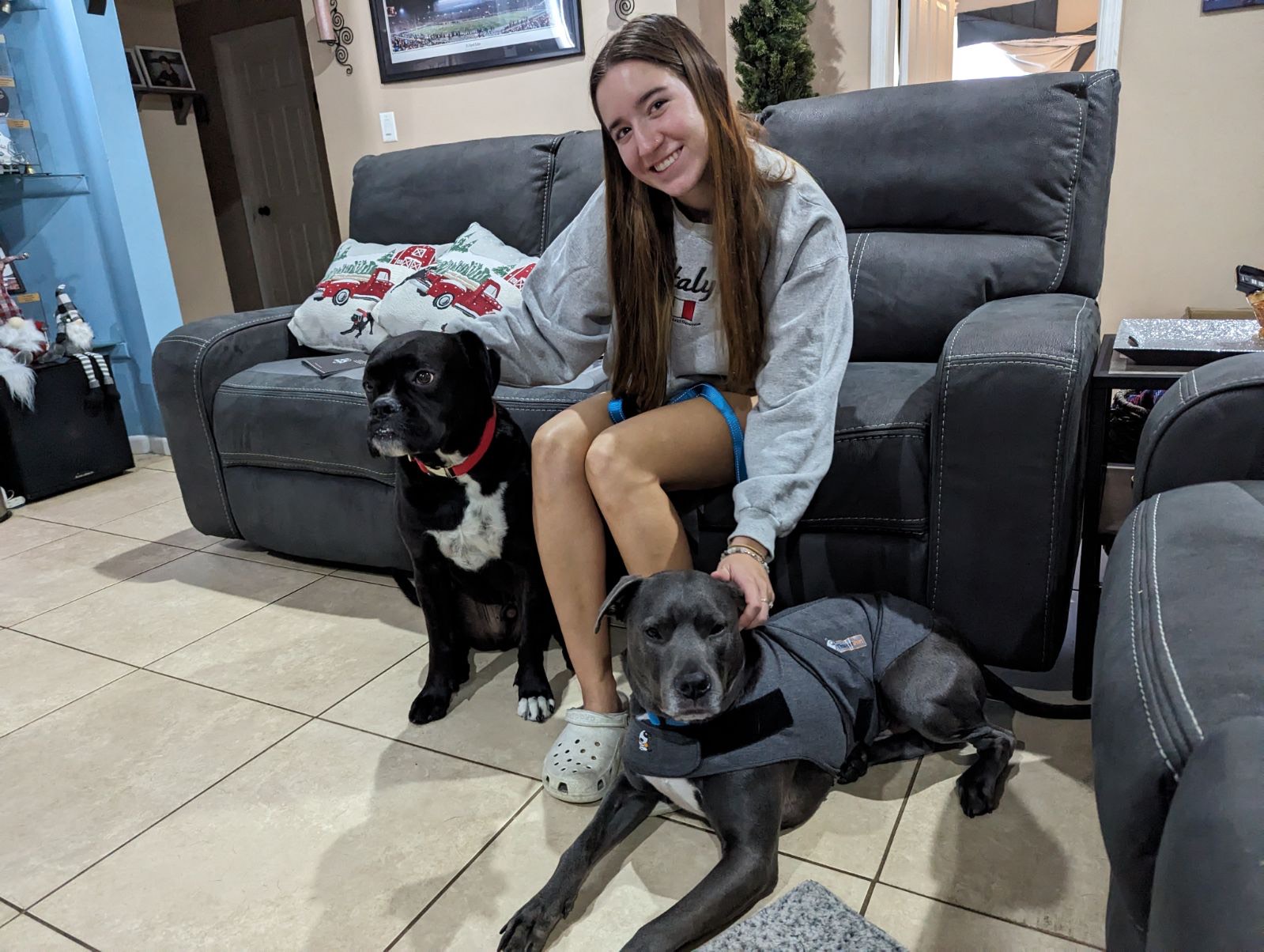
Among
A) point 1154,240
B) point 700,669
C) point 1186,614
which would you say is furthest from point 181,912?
point 1154,240

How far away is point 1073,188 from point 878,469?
0.85 m

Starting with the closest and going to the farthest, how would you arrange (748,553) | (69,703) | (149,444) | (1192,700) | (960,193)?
(1192,700), (748,553), (69,703), (960,193), (149,444)

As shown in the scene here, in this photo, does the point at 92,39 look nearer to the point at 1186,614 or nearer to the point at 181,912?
the point at 181,912

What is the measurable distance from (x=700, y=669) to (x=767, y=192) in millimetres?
792

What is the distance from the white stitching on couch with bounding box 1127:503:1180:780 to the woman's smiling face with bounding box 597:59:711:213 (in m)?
0.81

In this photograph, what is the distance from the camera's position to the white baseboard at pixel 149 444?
11.9 feet

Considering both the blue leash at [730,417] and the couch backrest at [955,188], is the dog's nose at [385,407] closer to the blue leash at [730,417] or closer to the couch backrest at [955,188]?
the blue leash at [730,417]

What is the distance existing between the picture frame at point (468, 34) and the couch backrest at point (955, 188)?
192 cm

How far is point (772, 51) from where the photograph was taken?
343 cm

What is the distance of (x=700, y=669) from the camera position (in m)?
1.07

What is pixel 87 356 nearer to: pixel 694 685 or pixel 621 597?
pixel 621 597

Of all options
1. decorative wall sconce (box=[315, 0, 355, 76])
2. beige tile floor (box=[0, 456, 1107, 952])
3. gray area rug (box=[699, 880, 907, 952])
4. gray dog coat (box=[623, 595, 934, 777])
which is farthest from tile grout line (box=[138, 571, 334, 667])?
decorative wall sconce (box=[315, 0, 355, 76])

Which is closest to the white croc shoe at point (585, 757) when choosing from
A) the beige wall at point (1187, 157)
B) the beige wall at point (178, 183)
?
the beige wall at point (1187, 157)

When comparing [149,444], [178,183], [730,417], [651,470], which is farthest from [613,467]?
[178,183]
